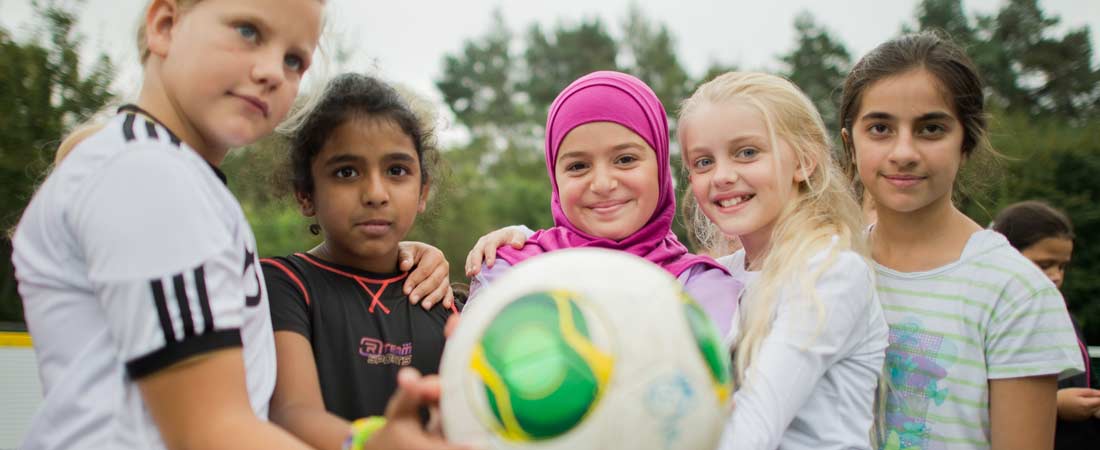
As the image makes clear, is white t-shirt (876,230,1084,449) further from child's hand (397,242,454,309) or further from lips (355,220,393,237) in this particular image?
lips (355,220,393,237)

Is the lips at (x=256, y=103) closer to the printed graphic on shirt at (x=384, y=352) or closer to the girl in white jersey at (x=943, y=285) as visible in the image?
the printed graphic on shirt at (x=384, y=352)

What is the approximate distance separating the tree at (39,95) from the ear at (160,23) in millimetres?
7132

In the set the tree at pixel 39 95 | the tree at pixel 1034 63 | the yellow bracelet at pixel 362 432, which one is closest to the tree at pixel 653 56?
the tree at pixel 1034 63

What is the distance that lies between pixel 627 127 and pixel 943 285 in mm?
1319

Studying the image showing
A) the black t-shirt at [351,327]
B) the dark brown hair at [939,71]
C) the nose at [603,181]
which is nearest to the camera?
the black t-shirt at [351,327]

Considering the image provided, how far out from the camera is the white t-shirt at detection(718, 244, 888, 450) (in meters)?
2.24

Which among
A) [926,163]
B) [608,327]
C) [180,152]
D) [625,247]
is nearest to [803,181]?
[926,163]

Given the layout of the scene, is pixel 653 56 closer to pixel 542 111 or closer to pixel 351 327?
pixel 542 111

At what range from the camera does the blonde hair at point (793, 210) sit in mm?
2520

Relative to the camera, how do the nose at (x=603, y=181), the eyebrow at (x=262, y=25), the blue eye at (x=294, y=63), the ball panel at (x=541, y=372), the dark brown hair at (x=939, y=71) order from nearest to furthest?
the ball panel at (x=541, y=372)
the eyebrow at (x=262, y=25)
the blue eye at (x=294, y=63)
the nose at (x=603, y=181)
the dark brown hair at (x=939, y=71)

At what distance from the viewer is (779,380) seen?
2.29 m

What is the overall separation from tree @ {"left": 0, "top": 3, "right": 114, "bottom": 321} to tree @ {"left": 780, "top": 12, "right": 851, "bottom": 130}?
88.9 feet

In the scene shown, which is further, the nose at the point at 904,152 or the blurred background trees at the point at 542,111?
the blurred background trees at the point at 542,111

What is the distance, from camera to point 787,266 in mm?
2578
